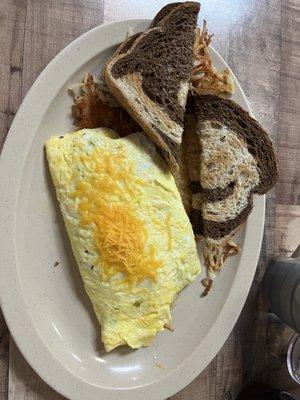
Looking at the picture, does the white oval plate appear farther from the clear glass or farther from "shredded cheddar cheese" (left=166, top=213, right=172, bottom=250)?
the clear glass

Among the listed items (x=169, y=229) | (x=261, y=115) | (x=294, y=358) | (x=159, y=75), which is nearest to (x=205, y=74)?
(x=159, y=75)

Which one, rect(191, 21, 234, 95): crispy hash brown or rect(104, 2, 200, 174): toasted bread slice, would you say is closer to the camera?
rect(104, 2, 200, 174): toasted bread slice

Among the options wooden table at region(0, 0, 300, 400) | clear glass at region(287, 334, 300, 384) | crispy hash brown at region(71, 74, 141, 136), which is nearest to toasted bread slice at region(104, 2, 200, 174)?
crispy hash brown at region(71, 74, 141, 136)

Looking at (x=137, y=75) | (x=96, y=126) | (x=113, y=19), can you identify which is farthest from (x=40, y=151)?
(x=113, y=19)

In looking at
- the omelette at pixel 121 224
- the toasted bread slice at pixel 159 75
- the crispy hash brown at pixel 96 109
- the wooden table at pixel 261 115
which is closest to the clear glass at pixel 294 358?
the wooden table at pixel 261 115

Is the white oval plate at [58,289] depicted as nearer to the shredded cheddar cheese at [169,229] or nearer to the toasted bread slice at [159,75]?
the toasted bread slice at [159,75]

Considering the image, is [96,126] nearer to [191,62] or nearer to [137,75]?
[137,75]
